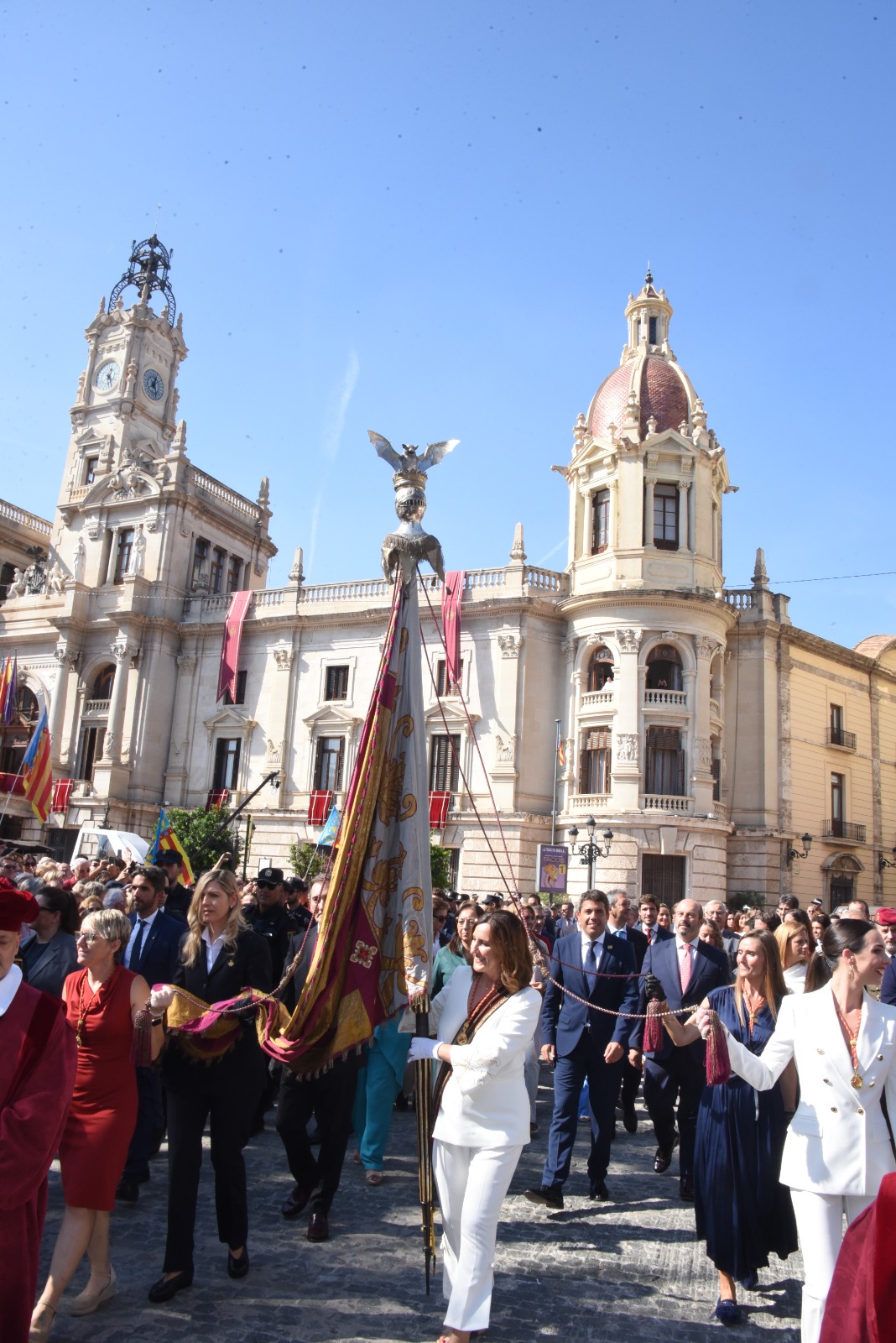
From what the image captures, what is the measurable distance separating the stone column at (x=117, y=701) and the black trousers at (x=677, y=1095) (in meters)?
29.8

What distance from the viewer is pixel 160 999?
16.5 ft

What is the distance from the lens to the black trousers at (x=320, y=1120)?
19.9 ft

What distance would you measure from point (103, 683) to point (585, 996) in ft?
109

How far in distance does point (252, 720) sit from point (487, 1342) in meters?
30.8

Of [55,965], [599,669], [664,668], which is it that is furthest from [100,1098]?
[599,669]

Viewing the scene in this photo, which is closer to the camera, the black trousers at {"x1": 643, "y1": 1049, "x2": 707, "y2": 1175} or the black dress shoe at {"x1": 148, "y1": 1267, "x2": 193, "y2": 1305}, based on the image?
the black dress shoe at {"x1": 148, "y1": 1267, "x2": 193, "y2": 1305}

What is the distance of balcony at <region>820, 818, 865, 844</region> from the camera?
104 feet

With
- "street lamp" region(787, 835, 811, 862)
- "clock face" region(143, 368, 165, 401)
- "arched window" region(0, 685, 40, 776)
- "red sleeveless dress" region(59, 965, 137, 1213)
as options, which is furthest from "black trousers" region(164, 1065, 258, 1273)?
"clock face" region(143, 368, 165, 401)

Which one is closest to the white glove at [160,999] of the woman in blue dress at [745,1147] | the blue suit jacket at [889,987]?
the woman in blue dress at [745,1147]

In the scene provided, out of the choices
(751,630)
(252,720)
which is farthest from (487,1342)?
(252,720)

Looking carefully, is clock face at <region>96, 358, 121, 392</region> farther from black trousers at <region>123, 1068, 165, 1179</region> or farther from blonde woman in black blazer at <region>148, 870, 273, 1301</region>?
blonde woman in black blazer at <region>148, 870, 273, 1301</region>

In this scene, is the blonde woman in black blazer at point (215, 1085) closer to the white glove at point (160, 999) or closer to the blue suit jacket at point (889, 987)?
the white glove at point (160, 999)

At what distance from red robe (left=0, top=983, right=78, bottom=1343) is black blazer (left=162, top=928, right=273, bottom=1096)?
4.55 ft

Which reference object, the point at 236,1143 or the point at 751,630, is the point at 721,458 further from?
the point at 236,1143
